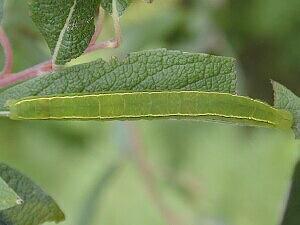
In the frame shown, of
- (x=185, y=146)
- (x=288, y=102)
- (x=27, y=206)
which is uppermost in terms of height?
(x=288, y=102)

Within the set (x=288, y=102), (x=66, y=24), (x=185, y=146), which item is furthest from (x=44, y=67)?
(x=185, y=146)

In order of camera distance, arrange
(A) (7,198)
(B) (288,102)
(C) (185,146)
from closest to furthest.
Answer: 1. (A) (7,198)
2. (B) (288,102)
3. (C) (185,146)

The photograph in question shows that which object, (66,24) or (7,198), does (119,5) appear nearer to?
(66,24)

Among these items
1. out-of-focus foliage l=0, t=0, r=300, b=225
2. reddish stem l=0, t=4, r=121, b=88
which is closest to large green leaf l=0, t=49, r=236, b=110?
reddish stem l=0, t=4, r=121, b=88

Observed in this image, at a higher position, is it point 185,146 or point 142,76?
point 142,76

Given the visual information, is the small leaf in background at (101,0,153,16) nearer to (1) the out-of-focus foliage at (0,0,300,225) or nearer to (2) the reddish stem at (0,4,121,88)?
(2) the reddish stem at (0,4,121,88)

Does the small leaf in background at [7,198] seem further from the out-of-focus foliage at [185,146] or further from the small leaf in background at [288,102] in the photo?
the out-of-focus foliage at [185,146]

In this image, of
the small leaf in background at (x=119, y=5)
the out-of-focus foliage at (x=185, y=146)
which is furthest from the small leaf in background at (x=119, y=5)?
the out-of-focus foliage at (x=185, y=146)

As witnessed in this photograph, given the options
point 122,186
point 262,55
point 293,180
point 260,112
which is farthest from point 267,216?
point 260,112
